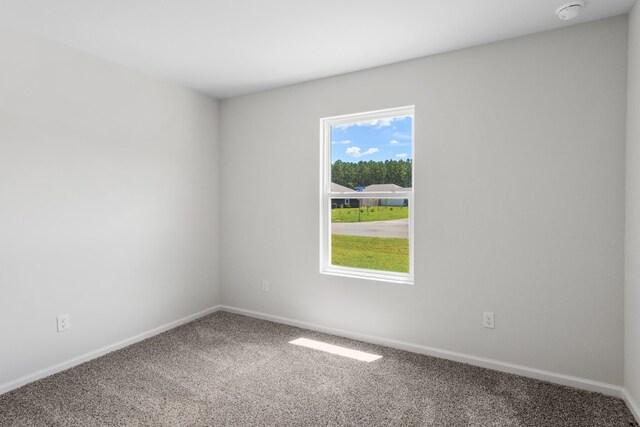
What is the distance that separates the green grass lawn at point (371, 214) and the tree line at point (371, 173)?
0.22 metres

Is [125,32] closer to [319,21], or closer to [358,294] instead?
[319,21]

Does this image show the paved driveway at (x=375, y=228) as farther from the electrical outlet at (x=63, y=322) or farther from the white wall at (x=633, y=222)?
the electrical outlet at (x=63, y=322)

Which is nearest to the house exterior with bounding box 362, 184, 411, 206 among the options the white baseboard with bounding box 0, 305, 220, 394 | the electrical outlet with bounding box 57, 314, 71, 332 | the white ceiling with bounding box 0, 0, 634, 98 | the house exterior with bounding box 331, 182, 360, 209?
the house exterior with bounding box 331, 182, 360, 209

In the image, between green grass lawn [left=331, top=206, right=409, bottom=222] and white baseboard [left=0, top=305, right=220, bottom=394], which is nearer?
white baseboard [left=0, top=305, right=220, bottom=394]

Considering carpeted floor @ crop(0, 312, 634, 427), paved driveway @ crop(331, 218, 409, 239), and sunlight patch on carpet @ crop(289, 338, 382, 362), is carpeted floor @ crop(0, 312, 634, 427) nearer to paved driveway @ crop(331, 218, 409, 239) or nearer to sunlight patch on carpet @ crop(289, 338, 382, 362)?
sunlight patch on carpet @ crop(289, 338, 382, 362)

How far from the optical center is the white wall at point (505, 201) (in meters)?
2.29

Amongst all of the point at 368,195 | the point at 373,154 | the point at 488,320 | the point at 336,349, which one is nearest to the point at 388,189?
the point at 368,195

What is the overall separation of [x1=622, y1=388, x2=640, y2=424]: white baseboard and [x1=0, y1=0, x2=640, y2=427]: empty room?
0.6 inches

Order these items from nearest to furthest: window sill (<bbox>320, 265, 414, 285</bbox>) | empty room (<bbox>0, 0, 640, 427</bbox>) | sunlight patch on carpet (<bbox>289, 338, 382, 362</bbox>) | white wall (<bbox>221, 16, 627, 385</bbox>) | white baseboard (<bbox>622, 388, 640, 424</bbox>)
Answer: white baseboard (<bbox>622, 388, 640, 424</bbox>)
empty room (<bbox>0, 0, 640, 427</bbox>)
white wall (<bbox>221, 16, 627, 385</bbox>)
sunlight patch on carpet (<bbox>289, 338, 382, 362</bbox>)
window sill (<bbox>320, 265, 414, 285</bbox>)

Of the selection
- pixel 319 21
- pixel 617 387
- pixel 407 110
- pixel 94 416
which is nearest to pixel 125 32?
pixel 319 21

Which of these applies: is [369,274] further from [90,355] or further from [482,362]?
[90,355]

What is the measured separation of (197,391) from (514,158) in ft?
8.84

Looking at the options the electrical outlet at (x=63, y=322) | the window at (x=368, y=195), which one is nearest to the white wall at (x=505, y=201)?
the window at (x=368, y=195)

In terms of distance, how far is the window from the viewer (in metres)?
3.10
